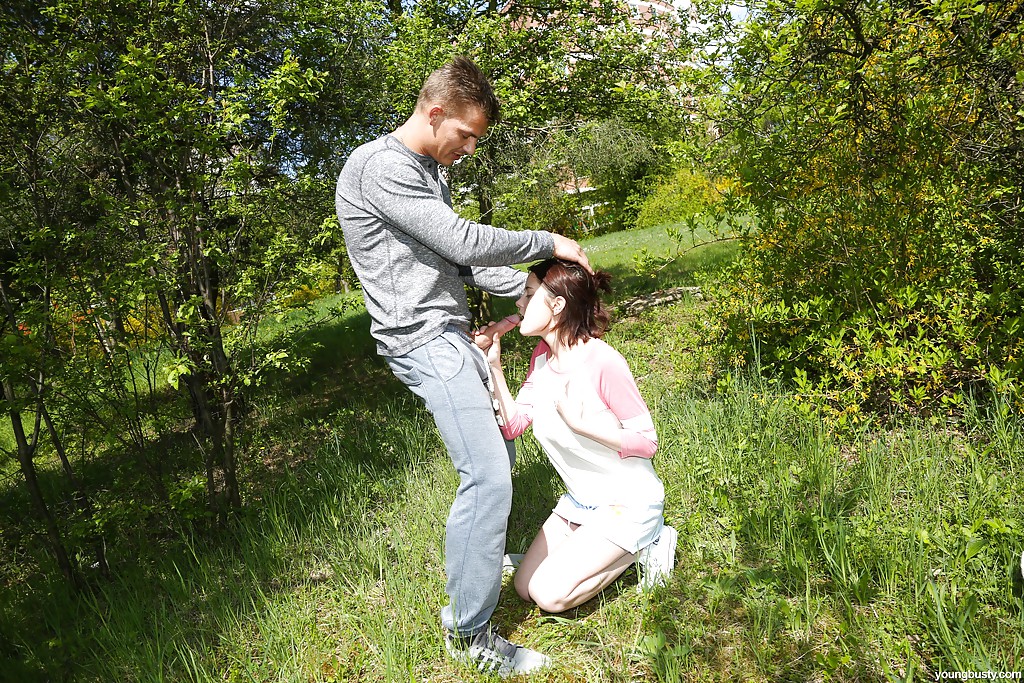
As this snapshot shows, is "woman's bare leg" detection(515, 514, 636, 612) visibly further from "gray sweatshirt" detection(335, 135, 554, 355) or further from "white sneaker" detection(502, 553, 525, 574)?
"gray sweatshirt" detection(335, 135, 554, 355)

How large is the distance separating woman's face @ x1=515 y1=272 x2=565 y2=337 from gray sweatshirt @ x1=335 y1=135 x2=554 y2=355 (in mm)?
337

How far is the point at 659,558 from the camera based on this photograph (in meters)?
2.64

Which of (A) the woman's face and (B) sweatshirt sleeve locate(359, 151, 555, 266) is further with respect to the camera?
(A) the woman's face

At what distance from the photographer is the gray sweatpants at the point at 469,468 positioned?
7.11 feet

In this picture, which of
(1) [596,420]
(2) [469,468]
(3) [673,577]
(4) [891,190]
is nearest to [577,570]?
(3) [673,577]

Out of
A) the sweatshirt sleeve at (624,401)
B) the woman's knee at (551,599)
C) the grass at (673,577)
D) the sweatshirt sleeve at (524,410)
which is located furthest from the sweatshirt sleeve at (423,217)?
the grass at (673,577)

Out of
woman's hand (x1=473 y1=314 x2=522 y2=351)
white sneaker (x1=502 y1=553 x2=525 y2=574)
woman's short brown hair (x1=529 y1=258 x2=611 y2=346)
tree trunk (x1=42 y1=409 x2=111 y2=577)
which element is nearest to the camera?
woman's hand (x1=473 y1=314 x2=522 y2=351)

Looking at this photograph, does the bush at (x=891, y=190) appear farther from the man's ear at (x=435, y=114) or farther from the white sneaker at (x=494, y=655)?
the white sneaker at (x=494, y=655)

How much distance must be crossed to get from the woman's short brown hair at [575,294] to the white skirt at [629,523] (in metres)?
0.69

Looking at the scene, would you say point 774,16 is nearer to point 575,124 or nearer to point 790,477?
point 790,477

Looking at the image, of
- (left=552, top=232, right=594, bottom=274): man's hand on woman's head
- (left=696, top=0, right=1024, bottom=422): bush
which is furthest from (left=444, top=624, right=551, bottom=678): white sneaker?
(left=696, top=0, right=1024, bottom=422): bush

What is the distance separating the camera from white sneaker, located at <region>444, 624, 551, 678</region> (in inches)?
89.7

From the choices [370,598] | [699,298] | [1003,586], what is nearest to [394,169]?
[370,598]

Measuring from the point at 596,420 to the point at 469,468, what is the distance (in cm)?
60
